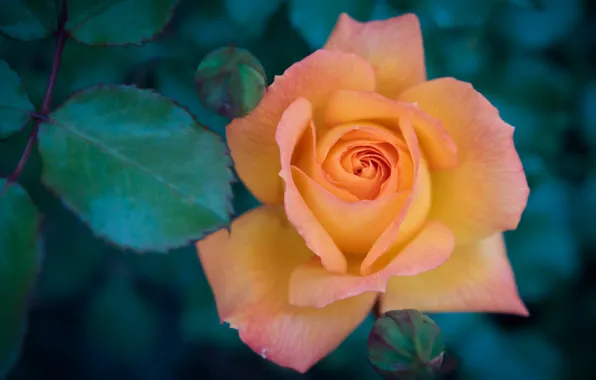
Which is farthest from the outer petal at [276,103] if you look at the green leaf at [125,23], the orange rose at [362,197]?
the green leaf at [125,23]

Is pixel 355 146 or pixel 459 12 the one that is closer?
pixel 355 146

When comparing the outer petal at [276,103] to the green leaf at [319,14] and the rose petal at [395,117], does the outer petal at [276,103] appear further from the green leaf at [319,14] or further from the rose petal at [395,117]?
the green leaf at [319,14]

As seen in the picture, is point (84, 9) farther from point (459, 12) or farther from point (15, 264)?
point (459, 12)

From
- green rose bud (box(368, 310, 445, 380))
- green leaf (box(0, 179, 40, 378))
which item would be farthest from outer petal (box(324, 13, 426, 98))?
green leaf (box(0, 179, 40, 378))

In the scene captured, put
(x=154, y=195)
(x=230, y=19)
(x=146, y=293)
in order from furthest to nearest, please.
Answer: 1. (x=146, y=293)
2. (x=230, y=19)
3. (x=154, y=195)

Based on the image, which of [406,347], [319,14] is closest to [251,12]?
[319,14]

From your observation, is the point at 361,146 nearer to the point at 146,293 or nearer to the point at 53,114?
the point at 53,114

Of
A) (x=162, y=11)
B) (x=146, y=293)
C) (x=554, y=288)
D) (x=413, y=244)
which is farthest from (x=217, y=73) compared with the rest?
(x=554, y=288)
